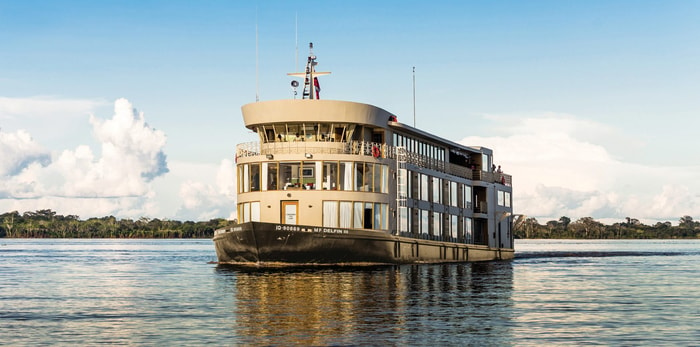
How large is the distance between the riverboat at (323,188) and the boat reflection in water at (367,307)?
2.42 metres

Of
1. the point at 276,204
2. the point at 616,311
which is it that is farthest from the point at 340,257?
the point at 616,311

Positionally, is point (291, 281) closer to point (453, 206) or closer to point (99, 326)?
point (99, 326)

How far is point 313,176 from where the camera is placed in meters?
52.8

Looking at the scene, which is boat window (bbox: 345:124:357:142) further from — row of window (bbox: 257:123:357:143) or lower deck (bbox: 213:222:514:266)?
lower deck (bbox: 213:222:514:266)

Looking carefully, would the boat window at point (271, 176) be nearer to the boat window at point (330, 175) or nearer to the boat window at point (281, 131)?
the boat window at point (281, 131)

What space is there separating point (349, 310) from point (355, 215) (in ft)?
82.6

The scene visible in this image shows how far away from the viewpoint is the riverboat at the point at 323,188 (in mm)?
49188

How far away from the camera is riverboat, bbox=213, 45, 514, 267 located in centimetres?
4919

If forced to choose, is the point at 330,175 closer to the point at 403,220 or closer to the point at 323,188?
the point at 323,188

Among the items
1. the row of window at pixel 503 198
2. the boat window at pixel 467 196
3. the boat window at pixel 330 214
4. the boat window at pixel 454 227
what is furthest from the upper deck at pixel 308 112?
the row of window at pixel 503 198

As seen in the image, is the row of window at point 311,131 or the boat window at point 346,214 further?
the row of window at point 311,131

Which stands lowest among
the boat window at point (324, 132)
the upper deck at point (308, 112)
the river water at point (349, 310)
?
the river water at point (349, 310)

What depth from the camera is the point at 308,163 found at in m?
52.8

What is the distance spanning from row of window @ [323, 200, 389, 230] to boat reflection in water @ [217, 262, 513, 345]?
5571 mm
